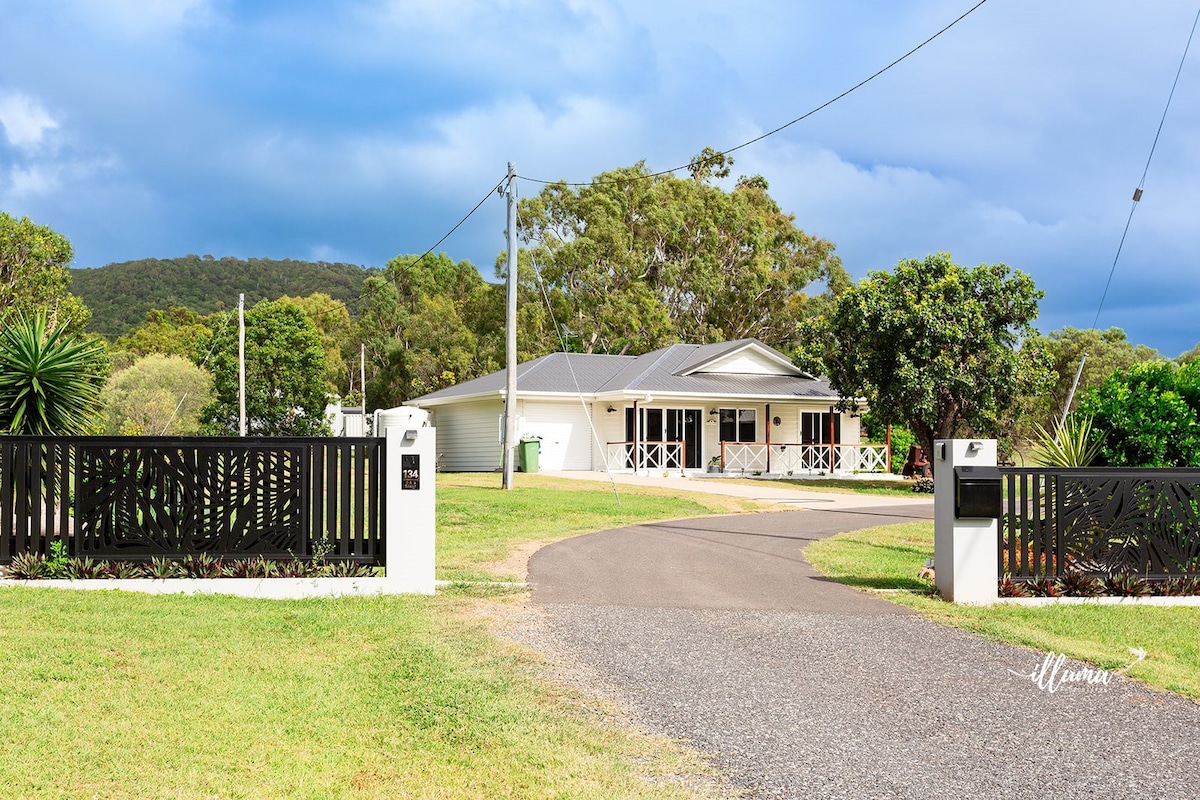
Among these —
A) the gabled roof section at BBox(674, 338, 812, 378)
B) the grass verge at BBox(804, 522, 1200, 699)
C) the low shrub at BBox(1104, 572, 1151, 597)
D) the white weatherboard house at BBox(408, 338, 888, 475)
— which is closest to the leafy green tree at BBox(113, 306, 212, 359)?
the white weatherboard house at BBox(408, 338, 888, 475)

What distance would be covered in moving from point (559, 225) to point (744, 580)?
1648 inches

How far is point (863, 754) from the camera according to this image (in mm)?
5082

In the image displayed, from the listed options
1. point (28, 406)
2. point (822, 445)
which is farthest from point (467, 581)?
point (822, 445)

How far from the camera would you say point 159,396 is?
38594 millimetres

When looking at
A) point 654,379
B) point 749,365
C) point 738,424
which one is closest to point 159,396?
point 654,379

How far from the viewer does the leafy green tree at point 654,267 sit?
162ft

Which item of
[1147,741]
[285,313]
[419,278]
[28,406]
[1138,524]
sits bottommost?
[1147,741]

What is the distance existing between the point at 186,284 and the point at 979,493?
2490 inches

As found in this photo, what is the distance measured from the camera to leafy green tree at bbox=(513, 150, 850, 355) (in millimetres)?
49281

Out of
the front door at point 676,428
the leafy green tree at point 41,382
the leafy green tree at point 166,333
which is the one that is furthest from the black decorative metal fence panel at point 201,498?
the leafy green tree at point 166,333

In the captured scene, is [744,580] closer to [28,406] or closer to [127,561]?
[127,561]

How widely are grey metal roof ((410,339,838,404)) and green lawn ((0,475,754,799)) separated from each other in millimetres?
22991

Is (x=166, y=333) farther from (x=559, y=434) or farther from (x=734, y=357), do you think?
(x=734, y=357)

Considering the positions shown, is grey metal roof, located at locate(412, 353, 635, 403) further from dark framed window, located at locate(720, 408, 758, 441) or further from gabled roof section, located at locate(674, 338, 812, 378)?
dark framed window, located at locate(720, 408, 758, 441)
